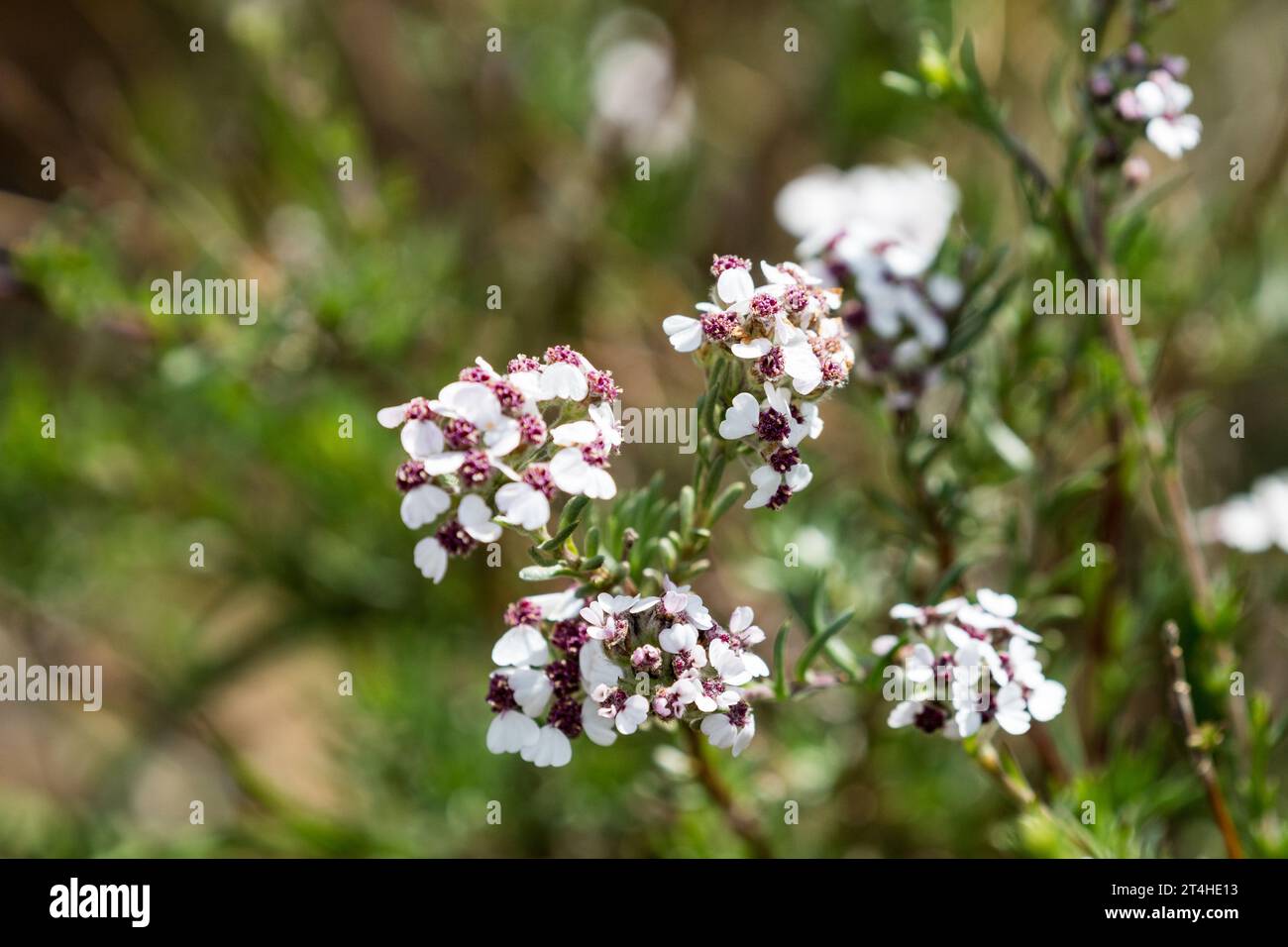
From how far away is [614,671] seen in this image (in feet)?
2.42

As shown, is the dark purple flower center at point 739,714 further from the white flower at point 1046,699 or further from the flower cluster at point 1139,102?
the flower cluster at point 1139,102

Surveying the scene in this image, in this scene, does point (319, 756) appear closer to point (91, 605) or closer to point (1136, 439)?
point (91, 605)

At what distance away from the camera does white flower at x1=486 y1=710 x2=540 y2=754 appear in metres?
0.76

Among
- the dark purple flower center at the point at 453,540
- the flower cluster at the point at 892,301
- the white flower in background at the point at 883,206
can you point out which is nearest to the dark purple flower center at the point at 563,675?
the dark purple flower center at the point at 453,540

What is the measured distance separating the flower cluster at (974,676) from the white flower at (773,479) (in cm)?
14

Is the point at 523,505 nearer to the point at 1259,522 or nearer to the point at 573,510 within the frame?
the point at 573,510

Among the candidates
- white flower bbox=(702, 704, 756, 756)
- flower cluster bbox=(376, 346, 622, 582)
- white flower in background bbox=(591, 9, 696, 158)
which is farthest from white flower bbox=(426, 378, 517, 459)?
white flower in background bbox=(591, 9, 696, 158)

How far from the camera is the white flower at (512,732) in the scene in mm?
763

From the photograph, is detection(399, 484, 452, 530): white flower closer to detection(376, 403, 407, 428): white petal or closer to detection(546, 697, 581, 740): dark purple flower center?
detection(376, 403, 407, 428): white petal

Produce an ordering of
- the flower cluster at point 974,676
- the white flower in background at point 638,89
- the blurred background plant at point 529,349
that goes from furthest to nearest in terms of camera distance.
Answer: the white flower in background at point 638,89 → the blurred background plant at point 529,349 → the flower cluster at point 974,676

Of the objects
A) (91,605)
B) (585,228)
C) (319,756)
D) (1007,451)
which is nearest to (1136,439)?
(1007,451)

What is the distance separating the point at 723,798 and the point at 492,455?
1.57 ft

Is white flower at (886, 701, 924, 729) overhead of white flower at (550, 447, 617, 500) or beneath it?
beneath

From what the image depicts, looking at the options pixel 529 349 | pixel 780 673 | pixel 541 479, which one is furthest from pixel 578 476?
pixel 529 349
